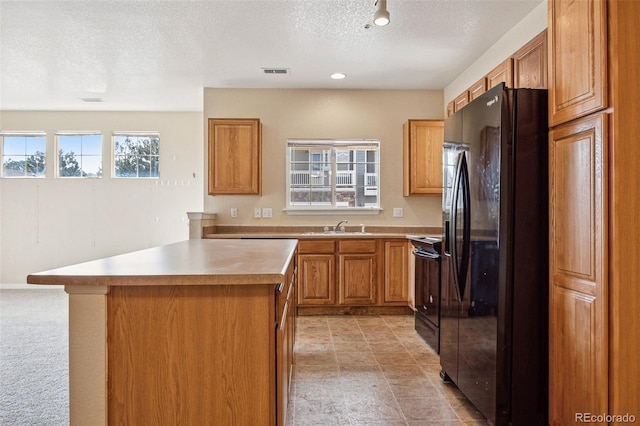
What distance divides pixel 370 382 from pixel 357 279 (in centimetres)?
180

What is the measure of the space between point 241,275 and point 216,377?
40 cm

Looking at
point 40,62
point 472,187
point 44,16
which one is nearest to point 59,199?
point 40,62

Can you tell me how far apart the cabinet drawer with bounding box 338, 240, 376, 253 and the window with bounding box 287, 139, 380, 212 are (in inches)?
27.4

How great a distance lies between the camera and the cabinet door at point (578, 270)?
159 centimetres

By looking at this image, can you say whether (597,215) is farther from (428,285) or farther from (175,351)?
(428,285)

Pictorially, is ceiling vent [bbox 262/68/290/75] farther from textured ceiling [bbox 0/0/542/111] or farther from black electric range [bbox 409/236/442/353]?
black electric range [bbox 409/236/442/353]

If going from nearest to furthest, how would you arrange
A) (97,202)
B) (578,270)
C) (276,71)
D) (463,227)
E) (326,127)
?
(578,270)
(463,227)
(276,71)
(326,127)
(97,202)

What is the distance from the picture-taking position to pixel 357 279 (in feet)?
14.5

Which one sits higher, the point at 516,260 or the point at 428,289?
the point at 516,260

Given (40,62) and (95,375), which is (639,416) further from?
(40,62)

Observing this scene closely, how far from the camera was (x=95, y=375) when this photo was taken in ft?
4.68

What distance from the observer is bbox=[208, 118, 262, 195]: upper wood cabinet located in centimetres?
462

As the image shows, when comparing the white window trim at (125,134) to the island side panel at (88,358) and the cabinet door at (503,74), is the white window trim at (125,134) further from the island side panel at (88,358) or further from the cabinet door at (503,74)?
the island side panel at (88,358)

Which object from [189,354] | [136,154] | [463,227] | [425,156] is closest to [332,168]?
[425,156]
